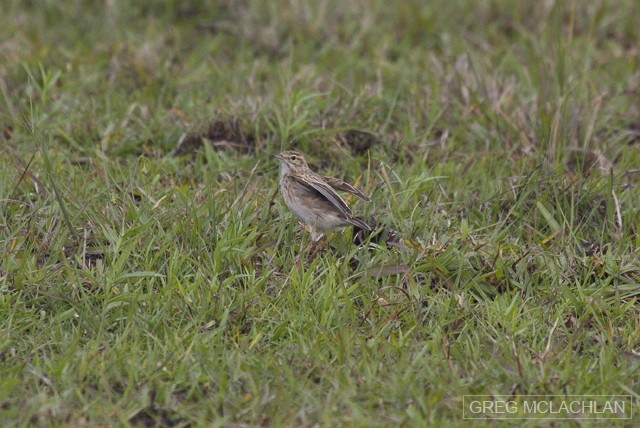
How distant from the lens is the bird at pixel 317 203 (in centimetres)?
609

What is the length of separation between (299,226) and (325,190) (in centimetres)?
29

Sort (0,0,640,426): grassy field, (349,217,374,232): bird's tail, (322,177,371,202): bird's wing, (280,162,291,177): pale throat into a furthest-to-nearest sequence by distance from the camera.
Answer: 1. (280,162,291,177): pale throat
2. (322,177,371,202): bird's wing
3. (349,217,374,232): bird's tail
4. (0,0,640,426): grassy field

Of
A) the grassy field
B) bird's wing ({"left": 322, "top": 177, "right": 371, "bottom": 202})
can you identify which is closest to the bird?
bird's wing ({"left": 322, "top": 177, "right": 371, "bottom": 202})

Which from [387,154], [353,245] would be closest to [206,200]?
[353,245]

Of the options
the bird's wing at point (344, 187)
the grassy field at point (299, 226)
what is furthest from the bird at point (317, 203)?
the grassy field at point (299, 226)

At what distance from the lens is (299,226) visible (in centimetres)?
633

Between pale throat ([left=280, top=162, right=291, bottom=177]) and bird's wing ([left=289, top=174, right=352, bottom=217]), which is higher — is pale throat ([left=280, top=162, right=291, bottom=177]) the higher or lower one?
the lower one

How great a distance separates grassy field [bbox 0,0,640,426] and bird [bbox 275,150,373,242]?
0.10m

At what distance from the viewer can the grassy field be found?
15.6 feet

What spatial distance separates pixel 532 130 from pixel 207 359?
140 inches

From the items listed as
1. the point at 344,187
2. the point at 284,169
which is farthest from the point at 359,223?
Answer: the point at 284,169

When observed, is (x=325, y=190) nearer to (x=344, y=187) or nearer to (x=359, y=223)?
(x=344, y=187)

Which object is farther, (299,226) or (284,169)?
(284,169)

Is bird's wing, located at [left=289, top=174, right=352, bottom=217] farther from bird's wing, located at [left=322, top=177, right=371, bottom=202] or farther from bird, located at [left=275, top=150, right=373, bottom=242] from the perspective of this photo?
bird's wing, located at [left=322, top=177, right=371, bottom=202]
